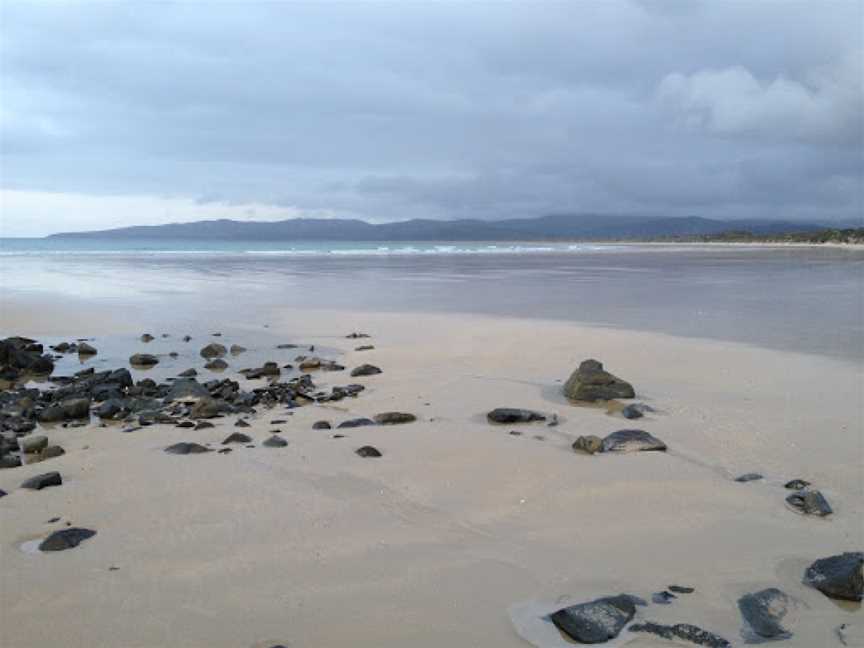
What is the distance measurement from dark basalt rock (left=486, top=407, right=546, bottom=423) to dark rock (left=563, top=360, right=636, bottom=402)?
93cm

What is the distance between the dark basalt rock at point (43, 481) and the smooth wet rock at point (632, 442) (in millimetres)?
4556

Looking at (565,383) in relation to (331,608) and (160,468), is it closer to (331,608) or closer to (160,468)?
(160,468)

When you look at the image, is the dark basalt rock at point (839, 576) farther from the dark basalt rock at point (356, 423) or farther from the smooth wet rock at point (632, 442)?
the dark basalt rock at point (356, 423)

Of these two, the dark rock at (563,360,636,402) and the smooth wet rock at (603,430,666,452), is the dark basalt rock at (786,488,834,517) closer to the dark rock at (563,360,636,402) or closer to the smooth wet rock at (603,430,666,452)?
the smooth wet rock at (603,430,666,452)

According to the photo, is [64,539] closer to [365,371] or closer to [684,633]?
[684,633]

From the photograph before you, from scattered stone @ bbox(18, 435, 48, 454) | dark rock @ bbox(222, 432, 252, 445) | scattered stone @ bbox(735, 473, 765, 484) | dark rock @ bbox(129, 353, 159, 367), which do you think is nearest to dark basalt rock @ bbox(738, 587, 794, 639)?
scattered stone @ bbox(735, 473, 765, 484)

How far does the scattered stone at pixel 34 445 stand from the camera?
6.46 m

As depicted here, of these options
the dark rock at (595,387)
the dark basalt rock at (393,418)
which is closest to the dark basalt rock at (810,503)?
the dark rock at (595,387)

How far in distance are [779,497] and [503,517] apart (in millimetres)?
2108

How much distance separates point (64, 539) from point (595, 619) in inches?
129

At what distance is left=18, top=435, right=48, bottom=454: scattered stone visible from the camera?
646 cm

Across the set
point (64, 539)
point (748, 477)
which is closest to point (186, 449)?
point (64, 539)

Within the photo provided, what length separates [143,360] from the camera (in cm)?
1094

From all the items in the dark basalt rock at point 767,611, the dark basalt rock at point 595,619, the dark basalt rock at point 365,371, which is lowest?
the dark basalt rock at point 767,611
